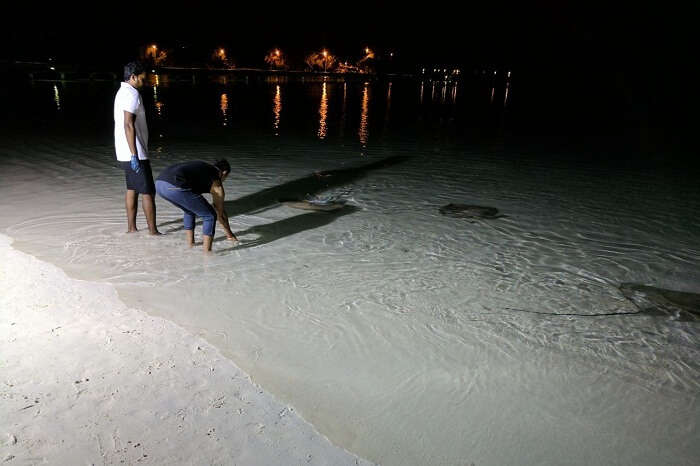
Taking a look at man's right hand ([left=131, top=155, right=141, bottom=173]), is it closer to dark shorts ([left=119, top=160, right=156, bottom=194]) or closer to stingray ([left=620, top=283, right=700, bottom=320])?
dark shorts ([left=119, top=160, right=156, bottom=194])

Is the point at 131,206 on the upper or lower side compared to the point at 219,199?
lower

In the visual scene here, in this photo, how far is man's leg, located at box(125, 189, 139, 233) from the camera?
6.10 meters

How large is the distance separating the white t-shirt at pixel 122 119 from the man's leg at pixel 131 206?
447mm

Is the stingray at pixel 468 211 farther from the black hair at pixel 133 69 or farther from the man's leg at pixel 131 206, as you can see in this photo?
the black hair at pixel 133 69

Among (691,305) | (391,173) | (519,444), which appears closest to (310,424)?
(519,444)

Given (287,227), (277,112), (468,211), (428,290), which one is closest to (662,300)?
(428,290)

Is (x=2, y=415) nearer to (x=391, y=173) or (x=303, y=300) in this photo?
(x=303, y=300)

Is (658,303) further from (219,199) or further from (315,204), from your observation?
(315,204)

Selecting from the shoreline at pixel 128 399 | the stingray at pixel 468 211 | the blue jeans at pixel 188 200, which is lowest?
the shoreline at pixel 128 399

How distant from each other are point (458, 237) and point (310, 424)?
13.8 ft

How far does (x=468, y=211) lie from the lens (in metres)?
8.10

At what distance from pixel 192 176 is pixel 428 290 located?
2682mm

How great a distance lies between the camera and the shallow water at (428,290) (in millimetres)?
3299

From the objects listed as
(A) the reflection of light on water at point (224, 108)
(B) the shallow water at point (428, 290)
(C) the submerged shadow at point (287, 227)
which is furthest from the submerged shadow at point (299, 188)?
(A) the reflection of light on water at point (224, 108)
